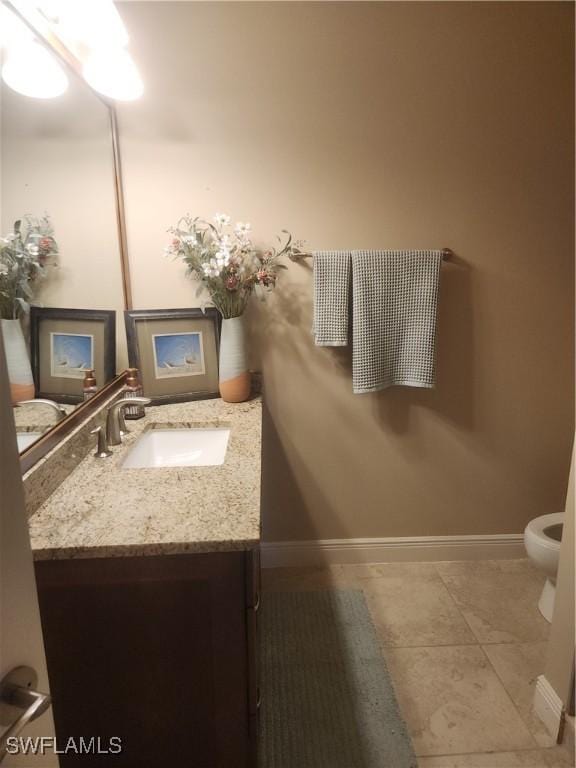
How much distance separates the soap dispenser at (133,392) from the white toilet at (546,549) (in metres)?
1.56

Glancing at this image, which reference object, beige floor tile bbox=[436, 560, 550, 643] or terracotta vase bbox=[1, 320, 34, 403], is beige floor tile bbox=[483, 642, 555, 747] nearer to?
beige floor tile bbox=[436, 560, 550, 643]

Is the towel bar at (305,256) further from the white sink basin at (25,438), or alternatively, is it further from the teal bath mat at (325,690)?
the teal bath mat at (325,690)

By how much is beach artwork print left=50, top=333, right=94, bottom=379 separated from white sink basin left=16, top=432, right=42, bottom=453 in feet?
0.57

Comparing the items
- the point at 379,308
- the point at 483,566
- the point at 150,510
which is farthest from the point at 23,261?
the point at 483,566

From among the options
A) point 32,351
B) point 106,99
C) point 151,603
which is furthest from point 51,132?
point 151,603

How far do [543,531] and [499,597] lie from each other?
36 cm

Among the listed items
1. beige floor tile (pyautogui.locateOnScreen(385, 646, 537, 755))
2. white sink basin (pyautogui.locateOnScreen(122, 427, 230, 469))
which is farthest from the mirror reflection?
beige floor tile (pyautogui.locateOnScreen(385, 646, 537, 755))

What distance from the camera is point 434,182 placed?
1.82m

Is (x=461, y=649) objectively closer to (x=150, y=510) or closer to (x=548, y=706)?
(x=548, y=706)

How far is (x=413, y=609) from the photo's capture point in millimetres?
1846

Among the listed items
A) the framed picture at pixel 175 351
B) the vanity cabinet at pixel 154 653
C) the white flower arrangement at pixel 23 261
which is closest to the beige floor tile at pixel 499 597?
the vanity cabinet at pixel 154 653

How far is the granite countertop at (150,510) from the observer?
851mm

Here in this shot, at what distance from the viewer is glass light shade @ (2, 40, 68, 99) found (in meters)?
1.01

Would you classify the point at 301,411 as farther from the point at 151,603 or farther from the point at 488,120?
the point at 488,120
